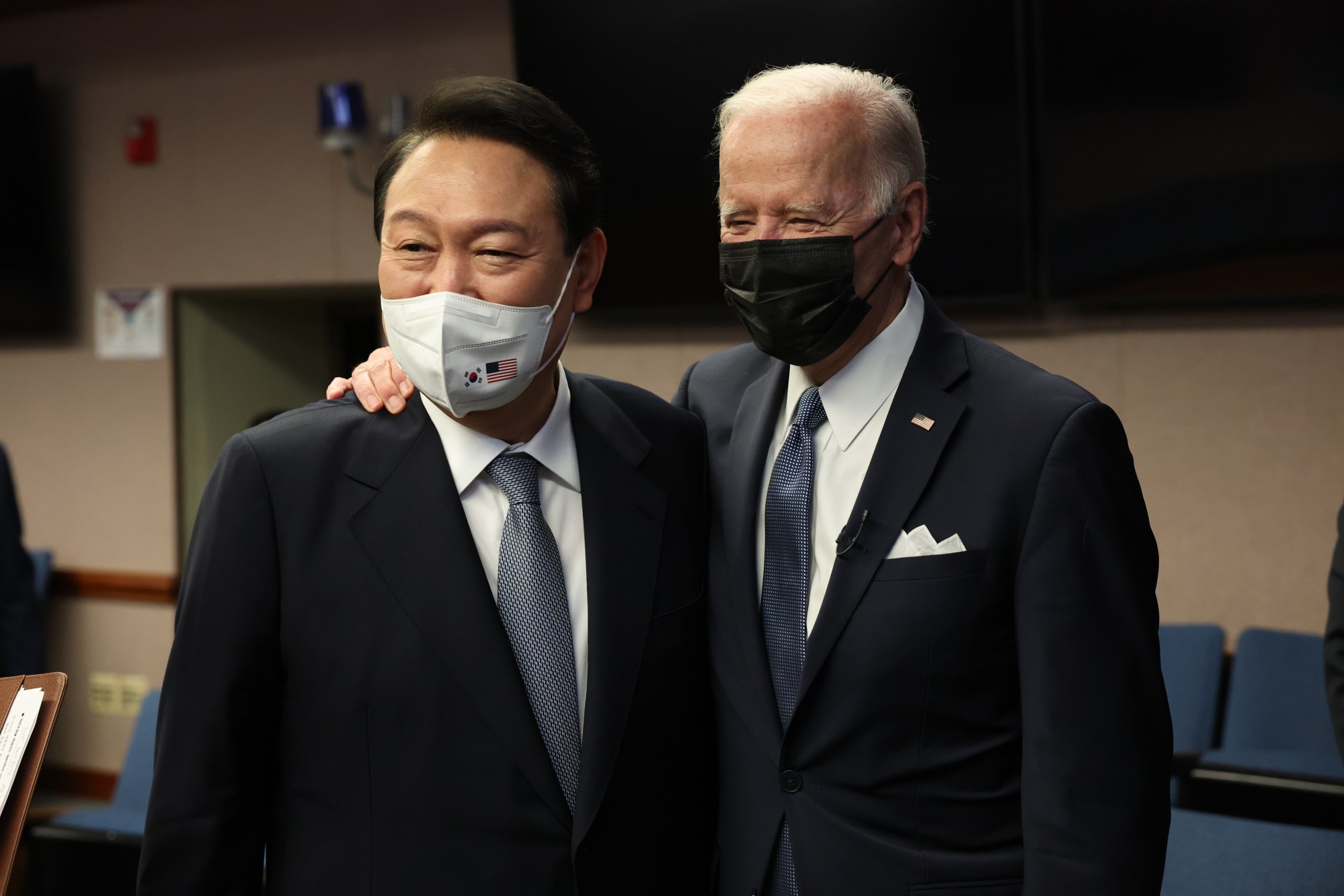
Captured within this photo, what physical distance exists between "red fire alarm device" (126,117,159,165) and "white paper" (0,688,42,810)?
4144 millimetres

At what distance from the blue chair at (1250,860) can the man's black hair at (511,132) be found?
58.3 inches

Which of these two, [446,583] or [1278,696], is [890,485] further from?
[1278,696]

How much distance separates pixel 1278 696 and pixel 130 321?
4398 mm

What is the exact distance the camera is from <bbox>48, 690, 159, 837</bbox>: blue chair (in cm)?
327

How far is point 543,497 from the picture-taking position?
5.23 feet

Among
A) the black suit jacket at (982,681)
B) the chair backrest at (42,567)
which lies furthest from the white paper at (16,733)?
the chair backrest at (42,567)

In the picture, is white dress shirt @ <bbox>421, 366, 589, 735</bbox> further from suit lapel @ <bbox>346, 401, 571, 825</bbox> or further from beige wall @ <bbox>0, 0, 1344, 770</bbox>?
beige wall @ <bbox>0, 0, 1344, 770</bbox>

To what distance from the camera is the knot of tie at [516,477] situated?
1539mm

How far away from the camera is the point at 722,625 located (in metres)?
1.65

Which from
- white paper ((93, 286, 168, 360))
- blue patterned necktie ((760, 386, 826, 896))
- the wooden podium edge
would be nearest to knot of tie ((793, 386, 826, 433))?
blue patterned necktie ((760, 386, 826, 896))

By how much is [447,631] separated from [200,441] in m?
4.06

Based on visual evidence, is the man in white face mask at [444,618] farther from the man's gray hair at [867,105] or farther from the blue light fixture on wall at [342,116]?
the blue light fixture on wall at [342,116]

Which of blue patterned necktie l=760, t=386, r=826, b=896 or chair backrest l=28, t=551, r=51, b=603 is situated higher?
blue patterned necktie l=760, t=386, r=826, b=896

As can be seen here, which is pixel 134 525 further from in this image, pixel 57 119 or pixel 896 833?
pixel 896 833
